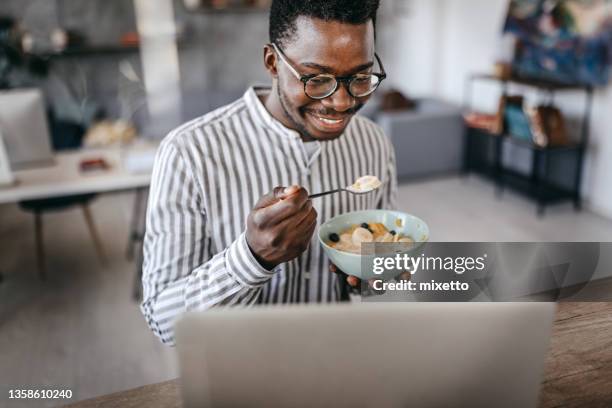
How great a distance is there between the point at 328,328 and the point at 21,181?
7.92 feet

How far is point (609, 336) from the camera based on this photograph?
3.16ft

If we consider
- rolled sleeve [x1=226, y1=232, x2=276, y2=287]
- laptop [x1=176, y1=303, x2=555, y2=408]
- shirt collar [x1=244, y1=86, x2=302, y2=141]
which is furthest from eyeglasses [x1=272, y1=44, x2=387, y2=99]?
laptop [x1=176, y1=303, x2=555, y2=408]

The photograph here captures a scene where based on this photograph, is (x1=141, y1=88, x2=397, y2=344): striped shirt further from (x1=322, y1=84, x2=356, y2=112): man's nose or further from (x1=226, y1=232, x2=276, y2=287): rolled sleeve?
(x1=322, y1=84, x2=356, y2=112): man's nose

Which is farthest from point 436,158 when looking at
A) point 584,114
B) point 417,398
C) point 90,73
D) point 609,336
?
point 417,398

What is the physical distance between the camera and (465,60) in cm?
502

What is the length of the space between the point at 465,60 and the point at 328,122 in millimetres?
4390

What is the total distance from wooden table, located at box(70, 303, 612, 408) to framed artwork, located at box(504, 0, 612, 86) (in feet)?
10.2

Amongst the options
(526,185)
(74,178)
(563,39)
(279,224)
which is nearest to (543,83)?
(563,39)

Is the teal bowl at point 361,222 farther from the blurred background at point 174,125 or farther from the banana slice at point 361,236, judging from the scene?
the blurred background at point 174,125

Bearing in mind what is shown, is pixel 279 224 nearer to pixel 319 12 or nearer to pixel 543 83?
pixel 319 12

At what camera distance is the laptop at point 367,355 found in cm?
55

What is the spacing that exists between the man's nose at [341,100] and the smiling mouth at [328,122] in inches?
1.4

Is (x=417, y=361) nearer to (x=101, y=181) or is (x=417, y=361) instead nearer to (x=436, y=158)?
(x=101, y=181)

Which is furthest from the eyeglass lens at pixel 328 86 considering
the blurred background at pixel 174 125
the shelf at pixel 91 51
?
the shelf at pixel 91 51
